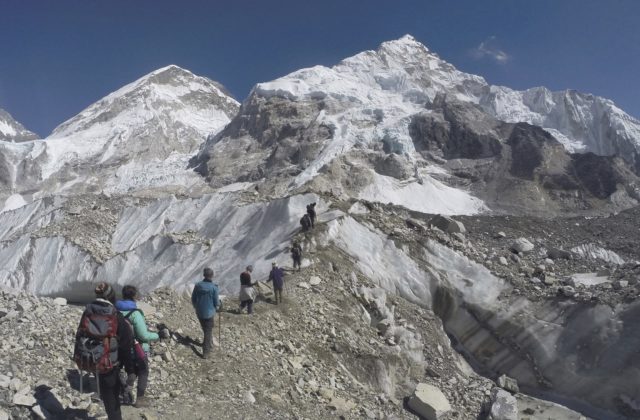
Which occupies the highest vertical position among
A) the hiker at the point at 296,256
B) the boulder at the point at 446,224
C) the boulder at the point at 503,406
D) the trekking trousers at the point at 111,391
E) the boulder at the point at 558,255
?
the boulder at the point at 558,255

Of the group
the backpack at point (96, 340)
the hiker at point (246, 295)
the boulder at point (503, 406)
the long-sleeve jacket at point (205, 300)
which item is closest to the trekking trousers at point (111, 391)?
the backpack at point (96, 340)

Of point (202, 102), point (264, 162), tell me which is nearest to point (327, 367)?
point (264, 162)

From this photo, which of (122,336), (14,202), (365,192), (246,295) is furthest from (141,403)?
(14,202)

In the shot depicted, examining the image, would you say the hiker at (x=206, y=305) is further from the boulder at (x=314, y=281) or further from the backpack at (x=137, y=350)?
the boulder at (x=314, y=281)

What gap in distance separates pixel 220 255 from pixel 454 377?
12604 millimetres

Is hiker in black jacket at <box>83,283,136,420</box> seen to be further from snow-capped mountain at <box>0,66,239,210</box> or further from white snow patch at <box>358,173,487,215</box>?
snow-capped mountain at <box>0,66,239,210</box>

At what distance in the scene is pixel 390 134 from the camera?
10756 cm

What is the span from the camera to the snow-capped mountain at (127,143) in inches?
4985

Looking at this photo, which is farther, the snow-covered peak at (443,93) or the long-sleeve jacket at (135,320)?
the snow-covered peak at (443,93)

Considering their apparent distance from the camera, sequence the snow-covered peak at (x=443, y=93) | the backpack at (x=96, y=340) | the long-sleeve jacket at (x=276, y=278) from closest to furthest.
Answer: the backpack at (x=96, y=340)
the long-sleeve jacket at (x=276, y=278)
the snow-covered peak at (x=443, y=93)

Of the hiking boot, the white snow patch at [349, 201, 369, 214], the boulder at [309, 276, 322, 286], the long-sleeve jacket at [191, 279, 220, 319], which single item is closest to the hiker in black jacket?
the hiking boot

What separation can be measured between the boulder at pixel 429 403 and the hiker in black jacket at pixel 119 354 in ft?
24.5

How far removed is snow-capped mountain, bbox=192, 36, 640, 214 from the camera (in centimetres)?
8900

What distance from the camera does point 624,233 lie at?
2132 inches
